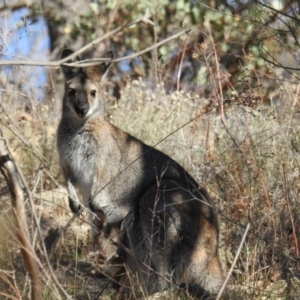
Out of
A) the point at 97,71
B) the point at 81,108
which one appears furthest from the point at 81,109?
the point at 97,71

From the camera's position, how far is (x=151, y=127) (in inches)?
358

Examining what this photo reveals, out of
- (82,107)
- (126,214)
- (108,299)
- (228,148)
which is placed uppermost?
(82,107)

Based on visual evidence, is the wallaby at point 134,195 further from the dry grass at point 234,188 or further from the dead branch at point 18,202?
the dead branch at point 18,202

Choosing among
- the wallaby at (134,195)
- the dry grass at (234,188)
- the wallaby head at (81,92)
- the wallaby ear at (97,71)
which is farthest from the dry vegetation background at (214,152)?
the wallaby ear at (97,71)

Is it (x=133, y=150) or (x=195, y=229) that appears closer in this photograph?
(x=195, y=229)

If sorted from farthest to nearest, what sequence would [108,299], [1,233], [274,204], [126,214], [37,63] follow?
1. [126,214]
2. [274,204]
3. [108,299]
4. [1,233]
5. [37,63]

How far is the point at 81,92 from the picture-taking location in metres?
7.20

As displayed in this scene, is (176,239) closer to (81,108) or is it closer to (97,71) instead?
(81,108)

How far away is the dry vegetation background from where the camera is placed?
17.3 ft

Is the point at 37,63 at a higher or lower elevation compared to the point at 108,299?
higher

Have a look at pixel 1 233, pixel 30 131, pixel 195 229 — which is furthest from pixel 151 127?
pixel 1 233

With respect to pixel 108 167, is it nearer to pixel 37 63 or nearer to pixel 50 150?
pixel 50 150

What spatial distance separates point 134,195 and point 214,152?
76 cm

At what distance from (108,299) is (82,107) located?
193 cm
